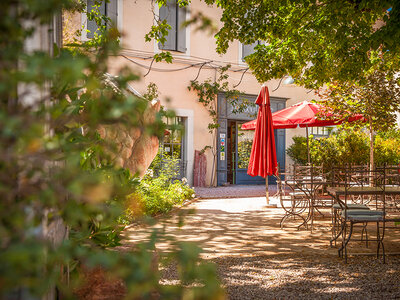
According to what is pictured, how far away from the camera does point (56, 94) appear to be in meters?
1.06

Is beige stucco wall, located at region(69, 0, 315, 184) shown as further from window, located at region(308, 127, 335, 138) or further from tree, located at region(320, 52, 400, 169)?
tree, located at region(320, 52, 400, 169)

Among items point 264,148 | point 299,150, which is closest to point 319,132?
point 299,150

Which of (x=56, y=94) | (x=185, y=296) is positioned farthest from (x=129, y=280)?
(x=56, y=94)

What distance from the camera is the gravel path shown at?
10.7 feet

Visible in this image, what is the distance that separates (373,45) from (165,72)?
8.53m

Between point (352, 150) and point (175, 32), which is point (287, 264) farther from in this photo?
point (175, 32)

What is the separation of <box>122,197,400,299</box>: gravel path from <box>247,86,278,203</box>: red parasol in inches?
63.3

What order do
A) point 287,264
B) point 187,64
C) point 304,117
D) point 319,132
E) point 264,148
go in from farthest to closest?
1. point 319,132
2. point 187,64
3. point 304,117
4. point 264,148
5. point 287,264

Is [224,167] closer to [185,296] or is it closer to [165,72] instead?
[165,72]

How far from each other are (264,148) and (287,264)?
3.97m

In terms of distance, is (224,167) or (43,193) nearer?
(43,193)

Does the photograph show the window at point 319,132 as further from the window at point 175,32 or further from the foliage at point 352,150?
the window at point 175,32

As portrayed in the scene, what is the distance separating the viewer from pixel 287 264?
159 inches

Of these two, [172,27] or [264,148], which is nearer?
[264,148]
